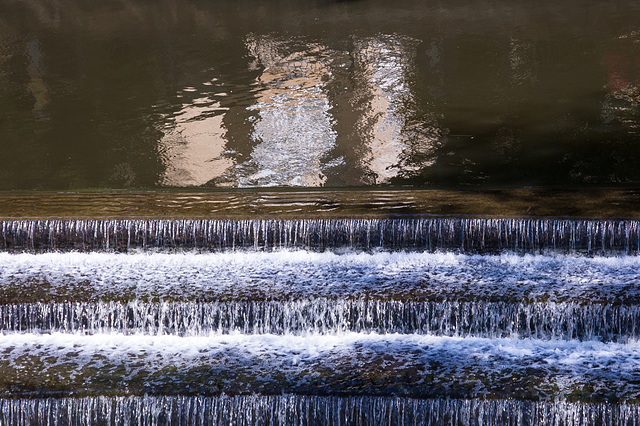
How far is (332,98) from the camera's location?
35.0ft

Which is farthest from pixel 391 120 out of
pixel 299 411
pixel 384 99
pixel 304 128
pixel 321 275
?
pixel 299 411

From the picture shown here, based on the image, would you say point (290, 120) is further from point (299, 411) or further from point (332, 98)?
point (299, 411)

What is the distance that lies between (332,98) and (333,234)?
441 centimetres

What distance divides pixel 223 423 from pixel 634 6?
14543 millimetres

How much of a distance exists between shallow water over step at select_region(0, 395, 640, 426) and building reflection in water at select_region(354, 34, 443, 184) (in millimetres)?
3337

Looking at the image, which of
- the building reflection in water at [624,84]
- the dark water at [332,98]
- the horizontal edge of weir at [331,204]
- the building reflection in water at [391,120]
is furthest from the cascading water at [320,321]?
the building reflection in water at [624,84]

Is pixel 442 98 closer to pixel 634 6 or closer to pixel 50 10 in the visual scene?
pixel 634 6

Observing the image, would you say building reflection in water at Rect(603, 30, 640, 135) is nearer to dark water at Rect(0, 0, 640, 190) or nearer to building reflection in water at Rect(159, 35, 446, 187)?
dark water at Rect(0, 0, 640, 190)

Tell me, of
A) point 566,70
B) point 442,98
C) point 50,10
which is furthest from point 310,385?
point 50,10

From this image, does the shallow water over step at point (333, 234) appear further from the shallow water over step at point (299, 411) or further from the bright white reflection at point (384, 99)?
the shallow water over step at point (299, 411)

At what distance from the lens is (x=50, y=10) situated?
63.3 feet

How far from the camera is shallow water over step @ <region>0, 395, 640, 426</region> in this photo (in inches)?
183

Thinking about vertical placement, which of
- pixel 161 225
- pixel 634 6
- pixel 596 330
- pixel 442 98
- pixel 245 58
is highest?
pixel 634 6

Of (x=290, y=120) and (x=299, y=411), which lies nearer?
(x=299, y=411)
